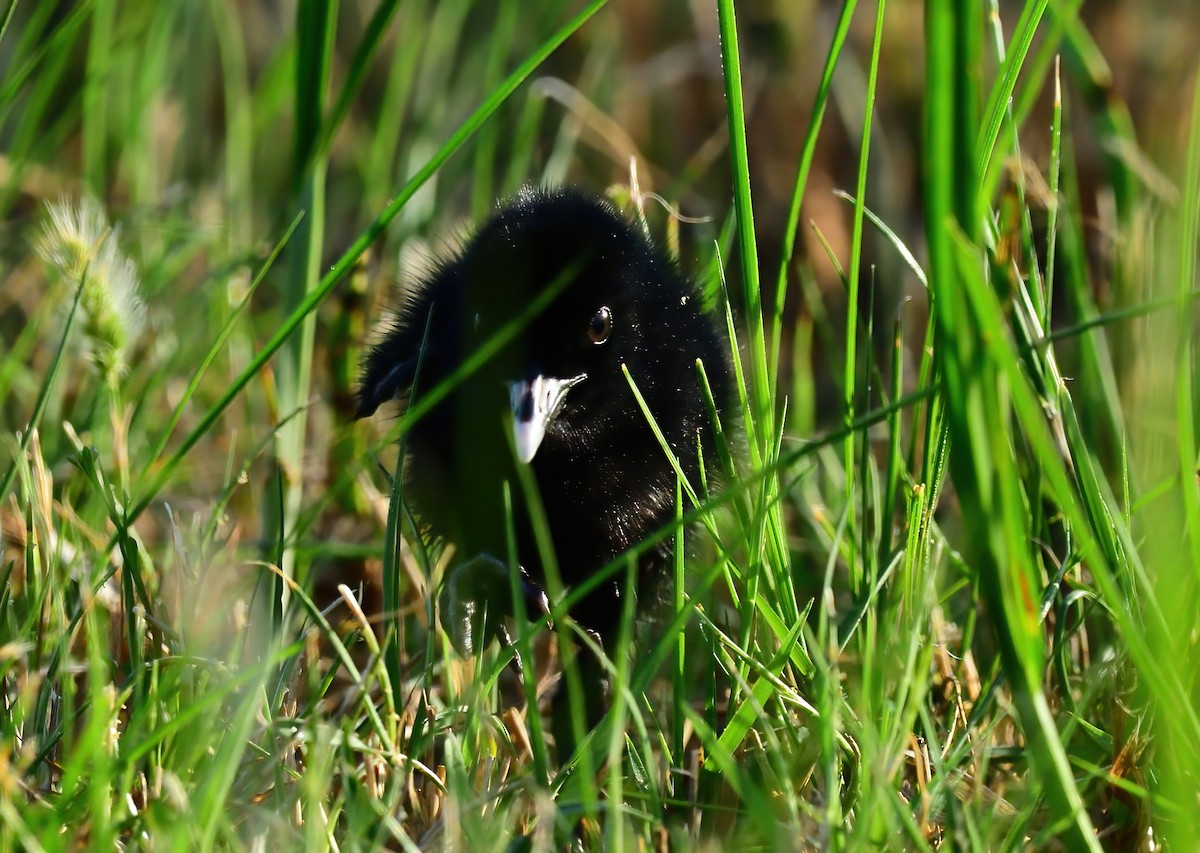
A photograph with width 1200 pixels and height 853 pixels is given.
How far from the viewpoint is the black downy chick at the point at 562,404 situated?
211 centimetres

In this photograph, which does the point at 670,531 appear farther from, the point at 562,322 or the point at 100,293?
the point at 100,293

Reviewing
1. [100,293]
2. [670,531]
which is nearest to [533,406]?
[670,531]

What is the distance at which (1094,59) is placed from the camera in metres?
3.01

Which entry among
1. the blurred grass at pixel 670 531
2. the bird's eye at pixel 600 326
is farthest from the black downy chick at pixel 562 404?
the blurred grass at pixel 670 531

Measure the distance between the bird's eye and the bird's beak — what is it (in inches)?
2.8

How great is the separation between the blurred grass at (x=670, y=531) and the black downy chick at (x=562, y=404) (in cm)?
13

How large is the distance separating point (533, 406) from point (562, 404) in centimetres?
14

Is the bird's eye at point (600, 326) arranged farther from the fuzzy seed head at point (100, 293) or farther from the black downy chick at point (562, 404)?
the fuzzy seed head at point (100, 293)

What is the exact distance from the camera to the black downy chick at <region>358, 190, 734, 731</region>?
82.9 inches

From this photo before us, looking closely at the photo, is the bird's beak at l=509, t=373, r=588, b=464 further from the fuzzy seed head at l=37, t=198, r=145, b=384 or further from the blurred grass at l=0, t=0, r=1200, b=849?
the fuzzy seed head at l=37, t=198, r=145, b=384

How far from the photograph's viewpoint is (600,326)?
2.08 meters

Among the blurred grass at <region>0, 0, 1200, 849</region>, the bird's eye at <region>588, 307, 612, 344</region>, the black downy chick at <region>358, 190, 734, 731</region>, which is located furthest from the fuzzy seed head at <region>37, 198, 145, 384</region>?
the bird's eye at <region>588, 307, 612, 344</region>

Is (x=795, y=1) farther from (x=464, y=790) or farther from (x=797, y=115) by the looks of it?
(x=464, y=790)

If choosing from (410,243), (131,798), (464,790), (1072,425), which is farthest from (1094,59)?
(131,798)
